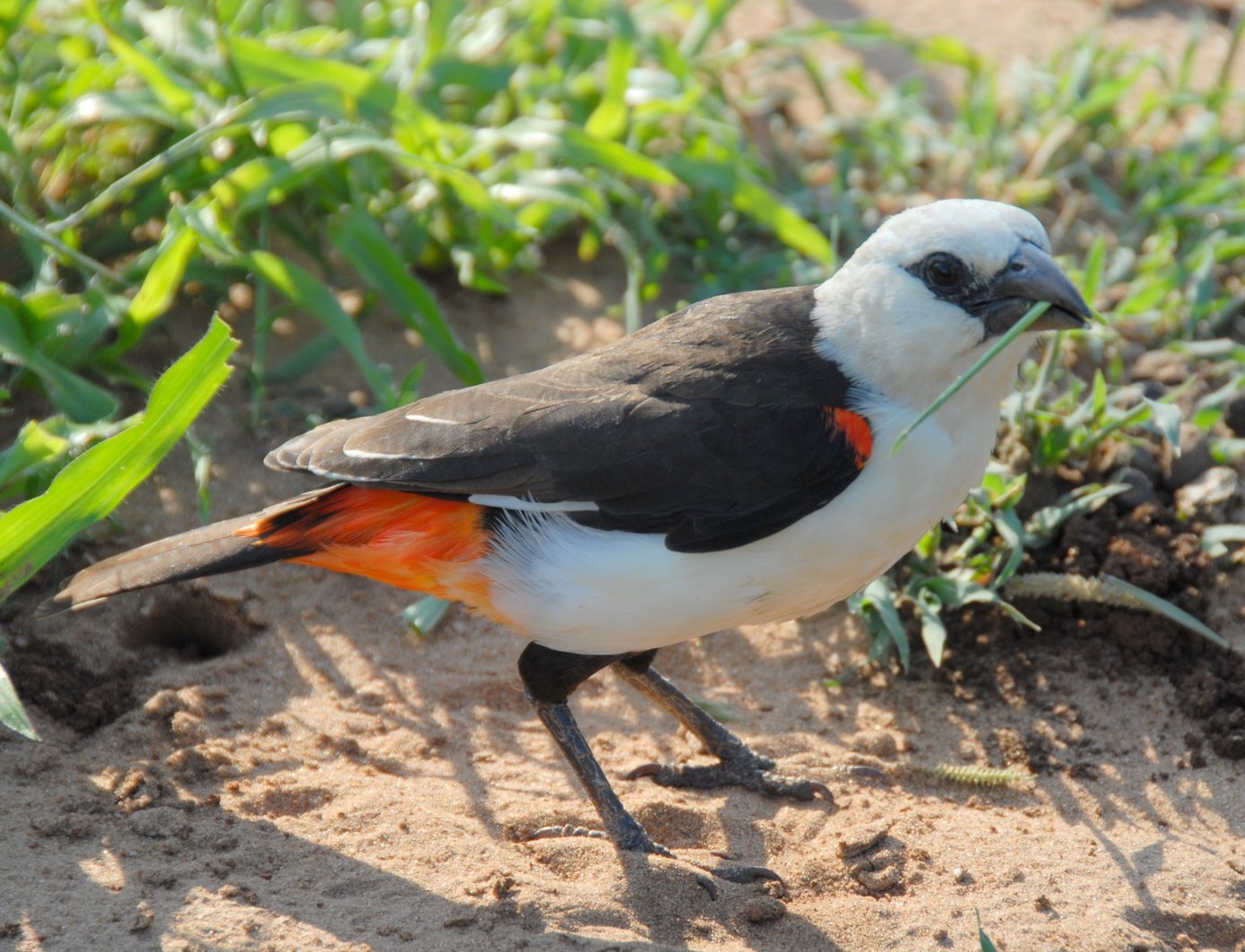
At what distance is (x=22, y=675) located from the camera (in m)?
3.73

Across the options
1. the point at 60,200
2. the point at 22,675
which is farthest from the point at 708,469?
the point at 60,200

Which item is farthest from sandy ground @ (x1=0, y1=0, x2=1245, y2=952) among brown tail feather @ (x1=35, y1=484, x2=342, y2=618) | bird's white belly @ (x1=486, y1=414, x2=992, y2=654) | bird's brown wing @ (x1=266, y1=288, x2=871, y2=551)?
bird's brown wing @ (x1=266, y1=288, x2=871, y2=551)

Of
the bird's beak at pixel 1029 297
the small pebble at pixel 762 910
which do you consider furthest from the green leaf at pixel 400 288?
the small pebble at pixel 762 910

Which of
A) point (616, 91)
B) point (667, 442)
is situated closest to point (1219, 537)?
point (667, 442)

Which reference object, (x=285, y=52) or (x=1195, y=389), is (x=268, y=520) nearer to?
(x=285, y=52)

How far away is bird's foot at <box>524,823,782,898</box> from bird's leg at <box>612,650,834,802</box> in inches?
11.0

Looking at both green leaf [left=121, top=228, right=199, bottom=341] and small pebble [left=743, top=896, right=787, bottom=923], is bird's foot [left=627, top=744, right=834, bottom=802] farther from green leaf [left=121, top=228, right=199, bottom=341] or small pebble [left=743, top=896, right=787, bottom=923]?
green leaf [left=121, top=228, right=199, bottom=341]

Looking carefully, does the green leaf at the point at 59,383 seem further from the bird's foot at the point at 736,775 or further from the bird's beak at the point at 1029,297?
the bird's beak at the point at 1029,297

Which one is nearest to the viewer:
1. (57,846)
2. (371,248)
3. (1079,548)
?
(57,846)

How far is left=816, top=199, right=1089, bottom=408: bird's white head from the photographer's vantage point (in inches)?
124

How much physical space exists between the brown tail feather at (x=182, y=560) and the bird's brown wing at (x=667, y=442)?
21 centimetres

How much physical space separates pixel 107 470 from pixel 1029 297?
2289 mm

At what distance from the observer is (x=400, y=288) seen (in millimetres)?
4594

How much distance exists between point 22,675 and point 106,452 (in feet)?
2.41
